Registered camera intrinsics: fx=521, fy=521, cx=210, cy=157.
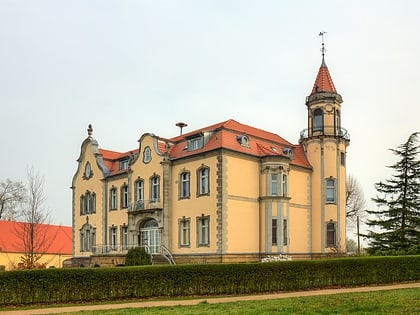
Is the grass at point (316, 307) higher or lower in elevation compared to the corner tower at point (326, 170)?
lower

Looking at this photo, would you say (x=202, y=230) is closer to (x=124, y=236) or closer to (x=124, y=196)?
(x=124, y=236)

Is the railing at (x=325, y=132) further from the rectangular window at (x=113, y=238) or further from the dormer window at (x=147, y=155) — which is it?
the rectangular window at (x=113, y=238)

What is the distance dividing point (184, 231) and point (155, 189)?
4.02 metres

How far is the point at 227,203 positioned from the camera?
108 ft

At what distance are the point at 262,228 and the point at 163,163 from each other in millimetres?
8222

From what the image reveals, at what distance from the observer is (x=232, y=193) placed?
3338 cm

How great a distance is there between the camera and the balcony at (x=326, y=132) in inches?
1505

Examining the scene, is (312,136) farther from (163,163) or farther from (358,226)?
(358,226)

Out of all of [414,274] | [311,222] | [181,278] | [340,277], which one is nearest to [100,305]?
[181,278]

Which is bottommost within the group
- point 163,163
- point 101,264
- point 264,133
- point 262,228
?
point 101,264

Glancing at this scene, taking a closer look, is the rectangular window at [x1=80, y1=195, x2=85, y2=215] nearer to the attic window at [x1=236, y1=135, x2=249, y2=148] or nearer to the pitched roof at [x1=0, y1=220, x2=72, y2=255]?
the pitched roof at [x1=0, y1=220, x2=72, y2=255]

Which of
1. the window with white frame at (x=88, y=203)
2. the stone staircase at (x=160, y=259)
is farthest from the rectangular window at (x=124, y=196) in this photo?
the stone staircase at (x=160, y=259)

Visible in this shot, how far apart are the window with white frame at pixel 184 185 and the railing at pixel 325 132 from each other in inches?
387

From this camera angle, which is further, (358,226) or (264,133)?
(358,226)
